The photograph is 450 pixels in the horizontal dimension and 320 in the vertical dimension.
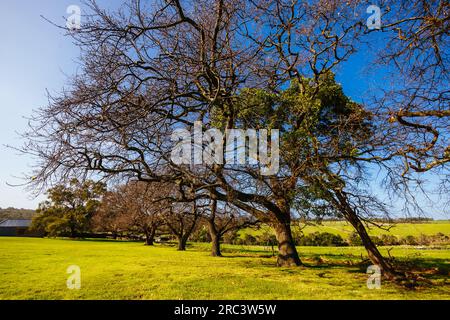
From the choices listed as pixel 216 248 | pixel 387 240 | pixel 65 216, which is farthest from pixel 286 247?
pixel 65 216

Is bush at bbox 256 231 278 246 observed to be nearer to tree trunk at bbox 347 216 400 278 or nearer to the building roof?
tree trunk at bbox 347 216 400 278

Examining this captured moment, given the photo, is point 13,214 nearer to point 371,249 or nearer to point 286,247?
point 286,247

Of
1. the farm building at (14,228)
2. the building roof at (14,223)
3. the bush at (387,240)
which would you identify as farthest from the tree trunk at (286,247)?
the building roof at (14,223)

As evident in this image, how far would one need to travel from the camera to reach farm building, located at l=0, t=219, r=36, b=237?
2655 inches

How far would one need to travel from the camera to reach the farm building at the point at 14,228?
67438 millimetres

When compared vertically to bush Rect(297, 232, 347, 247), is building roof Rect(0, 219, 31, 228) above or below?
below

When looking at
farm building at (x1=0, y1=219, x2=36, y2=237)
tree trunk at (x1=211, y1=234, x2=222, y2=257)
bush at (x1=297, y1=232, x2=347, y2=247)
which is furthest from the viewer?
farm building at (x1=0, y1=219, x2=36, y2=237)

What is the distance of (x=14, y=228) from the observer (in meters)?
71.9

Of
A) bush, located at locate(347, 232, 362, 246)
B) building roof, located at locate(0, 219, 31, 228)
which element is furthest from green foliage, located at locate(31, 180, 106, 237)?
bush, located at locate(347, 232, 362, 246)

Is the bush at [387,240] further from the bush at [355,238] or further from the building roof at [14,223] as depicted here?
the building roof at [14,223]
